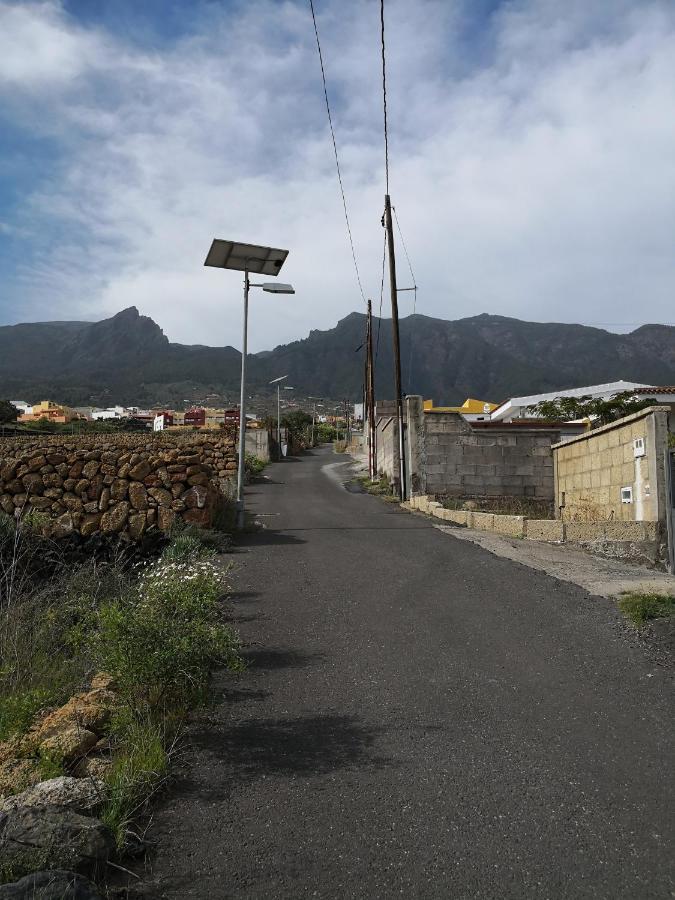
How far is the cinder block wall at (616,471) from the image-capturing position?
11031 mm

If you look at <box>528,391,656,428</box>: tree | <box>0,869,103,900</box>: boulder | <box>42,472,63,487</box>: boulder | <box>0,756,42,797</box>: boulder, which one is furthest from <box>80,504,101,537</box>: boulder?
<box>528,391,656,428</box>: tree

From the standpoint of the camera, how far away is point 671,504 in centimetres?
1048

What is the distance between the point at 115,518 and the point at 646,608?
8.85 meters

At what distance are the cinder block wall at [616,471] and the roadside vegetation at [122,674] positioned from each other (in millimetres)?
6825

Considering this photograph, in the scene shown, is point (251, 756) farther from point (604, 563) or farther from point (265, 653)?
point (604, 563)

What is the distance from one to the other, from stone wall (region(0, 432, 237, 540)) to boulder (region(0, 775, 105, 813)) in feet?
30.6

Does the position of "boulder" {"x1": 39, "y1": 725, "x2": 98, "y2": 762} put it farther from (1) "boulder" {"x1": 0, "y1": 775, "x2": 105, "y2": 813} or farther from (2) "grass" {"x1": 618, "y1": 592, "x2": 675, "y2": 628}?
(2) "grass" {"x1": 618, "y1": 592, "x2": 675, "y2": 628}

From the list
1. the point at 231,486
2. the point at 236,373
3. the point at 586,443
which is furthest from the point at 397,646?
the point at 236,373

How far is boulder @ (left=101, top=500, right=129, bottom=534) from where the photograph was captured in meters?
12.8

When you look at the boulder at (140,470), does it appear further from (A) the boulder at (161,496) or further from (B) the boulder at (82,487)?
(B) the boulder at (82,487)

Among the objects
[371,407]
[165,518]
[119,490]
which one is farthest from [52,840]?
[371,407]

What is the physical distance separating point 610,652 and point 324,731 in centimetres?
306

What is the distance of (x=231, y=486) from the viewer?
2164cm

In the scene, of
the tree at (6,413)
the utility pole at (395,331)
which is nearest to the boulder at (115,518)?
the utility pole at (395,331)
